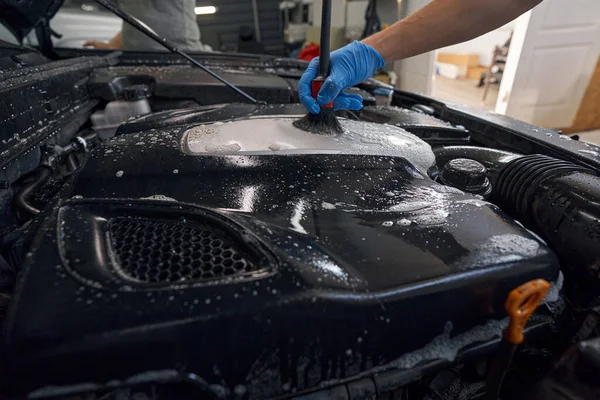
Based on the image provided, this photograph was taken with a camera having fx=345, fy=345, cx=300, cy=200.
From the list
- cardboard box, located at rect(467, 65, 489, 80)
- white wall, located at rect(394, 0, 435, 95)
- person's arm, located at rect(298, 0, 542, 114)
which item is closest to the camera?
person's arm, located at rect(298, 0, 542, 114)

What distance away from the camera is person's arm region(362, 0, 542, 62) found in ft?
3.78

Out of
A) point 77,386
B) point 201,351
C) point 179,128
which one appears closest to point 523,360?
point 201,351

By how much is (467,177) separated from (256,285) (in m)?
0.60

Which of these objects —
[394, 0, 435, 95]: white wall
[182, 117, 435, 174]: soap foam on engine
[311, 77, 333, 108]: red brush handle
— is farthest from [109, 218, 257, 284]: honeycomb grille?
[394, 0, 435, 95]: white wall

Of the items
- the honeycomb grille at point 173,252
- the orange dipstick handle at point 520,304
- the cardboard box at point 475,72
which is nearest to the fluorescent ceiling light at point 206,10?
the cardboard box at point 475,72

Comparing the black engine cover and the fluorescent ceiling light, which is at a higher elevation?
the fluorescent ceiling light

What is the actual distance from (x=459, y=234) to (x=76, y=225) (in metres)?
0.65

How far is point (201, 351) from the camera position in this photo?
1.53 feet

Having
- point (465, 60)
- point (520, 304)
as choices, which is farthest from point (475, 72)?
point (520, 304)

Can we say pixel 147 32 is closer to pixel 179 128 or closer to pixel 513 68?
pixel 179 128

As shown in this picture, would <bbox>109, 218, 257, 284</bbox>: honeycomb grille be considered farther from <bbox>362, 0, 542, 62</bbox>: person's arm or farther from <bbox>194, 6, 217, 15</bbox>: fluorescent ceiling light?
<bbox>194, 6, 217, 15</bbox>: fluorescent ceiling light

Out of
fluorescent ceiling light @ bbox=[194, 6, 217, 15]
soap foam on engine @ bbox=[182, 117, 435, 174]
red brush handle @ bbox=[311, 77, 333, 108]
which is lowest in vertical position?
soap foam on engine @ bbox=[182, 117, 435, 174]

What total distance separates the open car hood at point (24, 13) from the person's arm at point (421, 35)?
114cm

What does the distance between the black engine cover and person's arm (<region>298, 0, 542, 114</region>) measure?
586 millimetres
